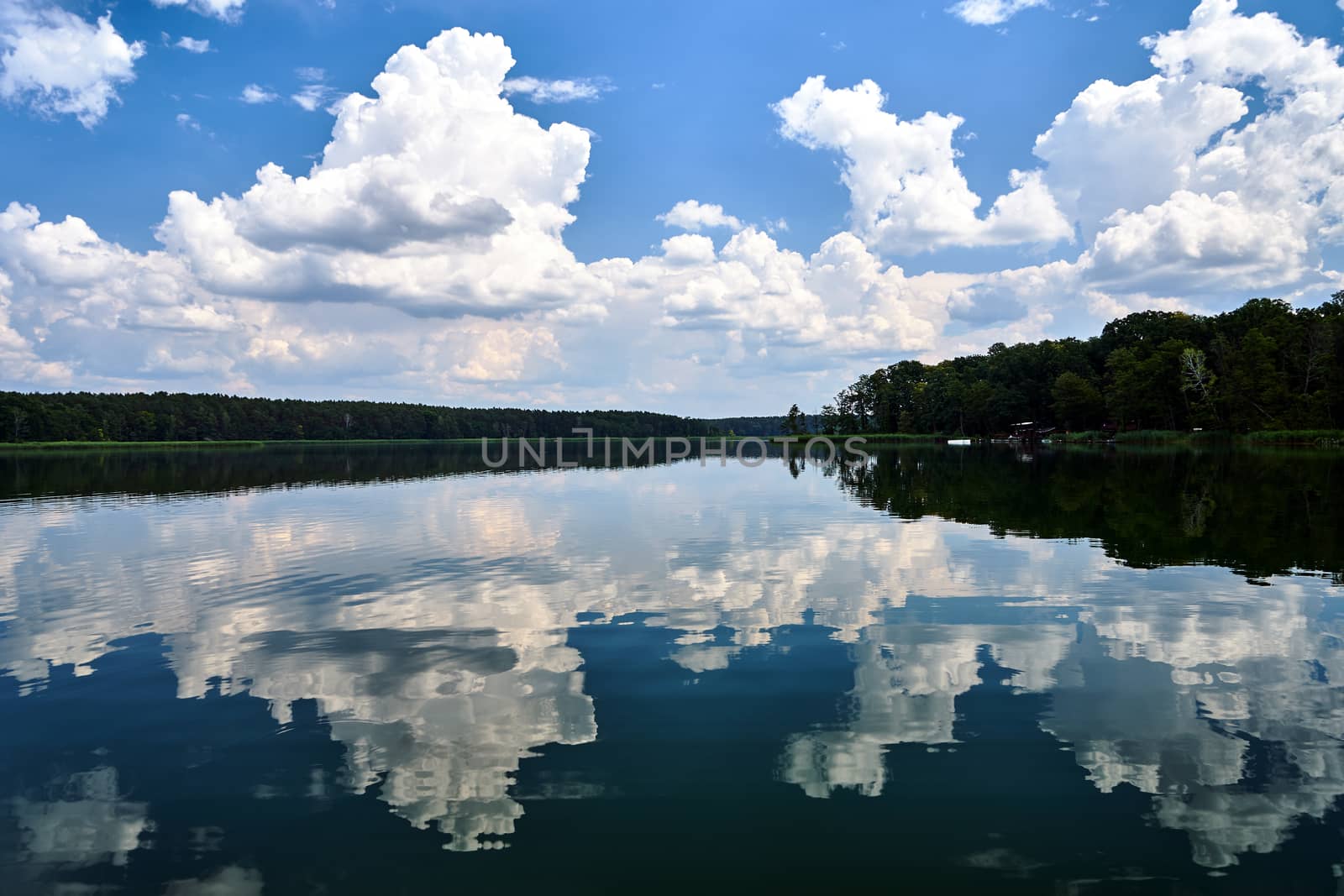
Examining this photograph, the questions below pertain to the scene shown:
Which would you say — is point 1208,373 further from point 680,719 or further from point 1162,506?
point 680,719

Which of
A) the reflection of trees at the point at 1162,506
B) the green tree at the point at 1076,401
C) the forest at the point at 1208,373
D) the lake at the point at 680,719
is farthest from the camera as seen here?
the green tree at the point at 1076,401

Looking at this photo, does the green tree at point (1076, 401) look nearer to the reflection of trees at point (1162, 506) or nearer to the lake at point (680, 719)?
the reflection of trees at point (1162, 506)

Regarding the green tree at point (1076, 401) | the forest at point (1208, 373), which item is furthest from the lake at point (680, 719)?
the green tree at point (1076, 401)

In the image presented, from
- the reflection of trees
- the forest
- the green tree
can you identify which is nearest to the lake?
the reflection of trees

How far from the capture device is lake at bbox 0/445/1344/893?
806cm

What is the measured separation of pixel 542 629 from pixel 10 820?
9567 millimetres

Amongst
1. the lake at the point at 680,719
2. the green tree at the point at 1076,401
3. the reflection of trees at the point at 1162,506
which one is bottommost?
the lake at the point at 680,719

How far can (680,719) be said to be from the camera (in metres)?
11.8

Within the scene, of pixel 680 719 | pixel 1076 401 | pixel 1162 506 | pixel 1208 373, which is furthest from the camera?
pixel 1076 401

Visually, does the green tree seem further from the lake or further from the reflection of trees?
the lake

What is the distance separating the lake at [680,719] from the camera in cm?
806

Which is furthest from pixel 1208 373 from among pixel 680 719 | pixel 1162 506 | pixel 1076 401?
pixel 680 719

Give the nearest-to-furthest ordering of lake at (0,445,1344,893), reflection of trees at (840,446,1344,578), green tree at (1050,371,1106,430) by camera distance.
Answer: lake at (0,445,1344,893) → reflection of trees at (840,446,1344,578) → green tree at (1050,371,1106,430)

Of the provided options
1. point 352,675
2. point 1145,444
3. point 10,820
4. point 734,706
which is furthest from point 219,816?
point 1145,444
